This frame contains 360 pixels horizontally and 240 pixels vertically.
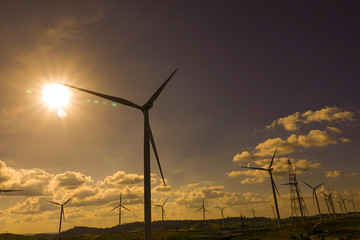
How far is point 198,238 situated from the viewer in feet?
426

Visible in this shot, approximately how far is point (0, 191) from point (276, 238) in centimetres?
11342

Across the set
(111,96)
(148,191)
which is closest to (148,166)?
(148,191)

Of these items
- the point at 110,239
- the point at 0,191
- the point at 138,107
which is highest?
the point at 138,107

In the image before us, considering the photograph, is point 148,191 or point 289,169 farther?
point 289,169

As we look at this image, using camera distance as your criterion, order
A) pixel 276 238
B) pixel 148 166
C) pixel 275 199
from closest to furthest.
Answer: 1. pixel 148 166
2. pixel 276 238
3. pixel 275 199

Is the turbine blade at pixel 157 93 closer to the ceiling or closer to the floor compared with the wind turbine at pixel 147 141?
closer to the ceiling

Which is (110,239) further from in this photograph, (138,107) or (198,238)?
(138,107)

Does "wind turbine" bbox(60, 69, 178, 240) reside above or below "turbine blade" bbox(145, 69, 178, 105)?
below

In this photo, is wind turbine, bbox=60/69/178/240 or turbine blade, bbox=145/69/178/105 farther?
turbine blade, bbox=145/69/178/105

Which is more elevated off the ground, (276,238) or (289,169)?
(289,169)

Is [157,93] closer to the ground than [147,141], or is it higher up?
higher up

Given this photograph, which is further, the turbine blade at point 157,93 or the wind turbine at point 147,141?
the turbine blade at point 157,93

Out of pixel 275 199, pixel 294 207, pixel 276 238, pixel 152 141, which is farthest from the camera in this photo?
pixel 294 207

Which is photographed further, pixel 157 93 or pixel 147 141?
pixel 157 93
